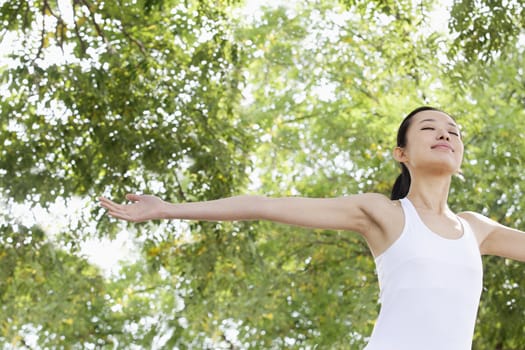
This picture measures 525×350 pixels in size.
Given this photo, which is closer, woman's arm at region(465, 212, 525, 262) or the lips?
the lips

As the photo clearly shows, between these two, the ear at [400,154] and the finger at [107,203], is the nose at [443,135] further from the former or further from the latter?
the finger at [107,203]

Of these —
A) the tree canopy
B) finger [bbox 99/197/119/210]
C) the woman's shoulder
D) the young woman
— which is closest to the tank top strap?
the young woman

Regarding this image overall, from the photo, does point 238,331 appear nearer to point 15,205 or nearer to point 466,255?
point 15,205

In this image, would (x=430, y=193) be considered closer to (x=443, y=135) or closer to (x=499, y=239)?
(x=443, y=135)

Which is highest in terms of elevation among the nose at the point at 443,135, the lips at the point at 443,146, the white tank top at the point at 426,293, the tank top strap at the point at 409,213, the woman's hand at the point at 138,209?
the nose at the point at 443,135

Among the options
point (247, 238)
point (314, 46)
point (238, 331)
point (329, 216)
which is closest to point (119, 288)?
point (238, 331)

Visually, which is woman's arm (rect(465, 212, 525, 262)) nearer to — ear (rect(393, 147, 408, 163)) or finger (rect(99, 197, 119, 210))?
ear (rect(393, 147, 408, 163))

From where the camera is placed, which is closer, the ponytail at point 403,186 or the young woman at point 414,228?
the young woman at point 414,228

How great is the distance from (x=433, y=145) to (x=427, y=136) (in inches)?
2.0

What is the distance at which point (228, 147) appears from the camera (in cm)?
856

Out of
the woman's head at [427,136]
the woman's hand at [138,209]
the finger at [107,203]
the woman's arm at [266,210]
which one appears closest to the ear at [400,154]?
the woman's head at [427,136]

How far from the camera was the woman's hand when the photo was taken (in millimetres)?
2938

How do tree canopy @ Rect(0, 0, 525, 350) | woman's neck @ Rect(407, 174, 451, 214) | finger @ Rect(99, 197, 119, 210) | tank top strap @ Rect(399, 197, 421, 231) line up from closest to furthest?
finger @ Rect(99, 197, 119, 210) < tank top strap @ Rect(399, 197, 421, 231) < woman's neck @ Rect(407, 174, 451, 214) < tree canopy @ Rect(0, 0, 525, 350)

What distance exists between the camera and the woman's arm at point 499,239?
11.0 ft
